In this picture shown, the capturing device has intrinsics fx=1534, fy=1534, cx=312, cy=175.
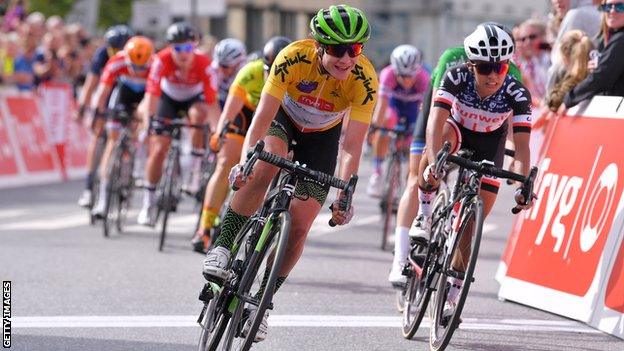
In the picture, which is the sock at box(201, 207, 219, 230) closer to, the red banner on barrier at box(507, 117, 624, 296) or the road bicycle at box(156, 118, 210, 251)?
the road bicycle at box(156, 118, 210, 251)

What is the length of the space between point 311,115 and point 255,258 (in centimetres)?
134

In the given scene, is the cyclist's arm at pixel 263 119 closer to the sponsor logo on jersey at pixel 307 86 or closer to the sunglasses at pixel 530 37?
the sponsor logo on jersey at pixel 307 86

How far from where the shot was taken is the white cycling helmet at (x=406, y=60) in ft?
53.3

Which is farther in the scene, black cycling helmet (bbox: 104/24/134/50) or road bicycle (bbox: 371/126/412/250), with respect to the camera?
black cycling helmet (bbox: 104/24/134/50)

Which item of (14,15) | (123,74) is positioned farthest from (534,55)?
(14,15)

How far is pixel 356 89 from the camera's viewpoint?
8.35 metres

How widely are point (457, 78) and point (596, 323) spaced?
6.05ft

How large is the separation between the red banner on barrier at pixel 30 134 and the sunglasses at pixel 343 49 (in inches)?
565

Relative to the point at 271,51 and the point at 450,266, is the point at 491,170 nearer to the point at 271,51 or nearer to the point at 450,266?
the point at 450,266

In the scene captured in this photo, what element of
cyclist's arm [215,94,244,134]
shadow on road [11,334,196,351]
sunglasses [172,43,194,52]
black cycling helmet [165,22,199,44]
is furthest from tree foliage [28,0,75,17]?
shadow on road [11,334,196,351]

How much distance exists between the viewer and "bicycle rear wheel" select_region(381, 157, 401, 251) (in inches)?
590

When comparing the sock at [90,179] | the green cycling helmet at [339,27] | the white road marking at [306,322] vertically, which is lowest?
the sock at [90,179]

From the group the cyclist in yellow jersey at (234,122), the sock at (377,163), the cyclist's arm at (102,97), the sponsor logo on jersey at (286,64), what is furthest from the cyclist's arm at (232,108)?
the sock at (377,163)

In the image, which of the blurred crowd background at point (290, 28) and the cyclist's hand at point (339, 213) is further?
the blurred crowd background at point (290, 28)
